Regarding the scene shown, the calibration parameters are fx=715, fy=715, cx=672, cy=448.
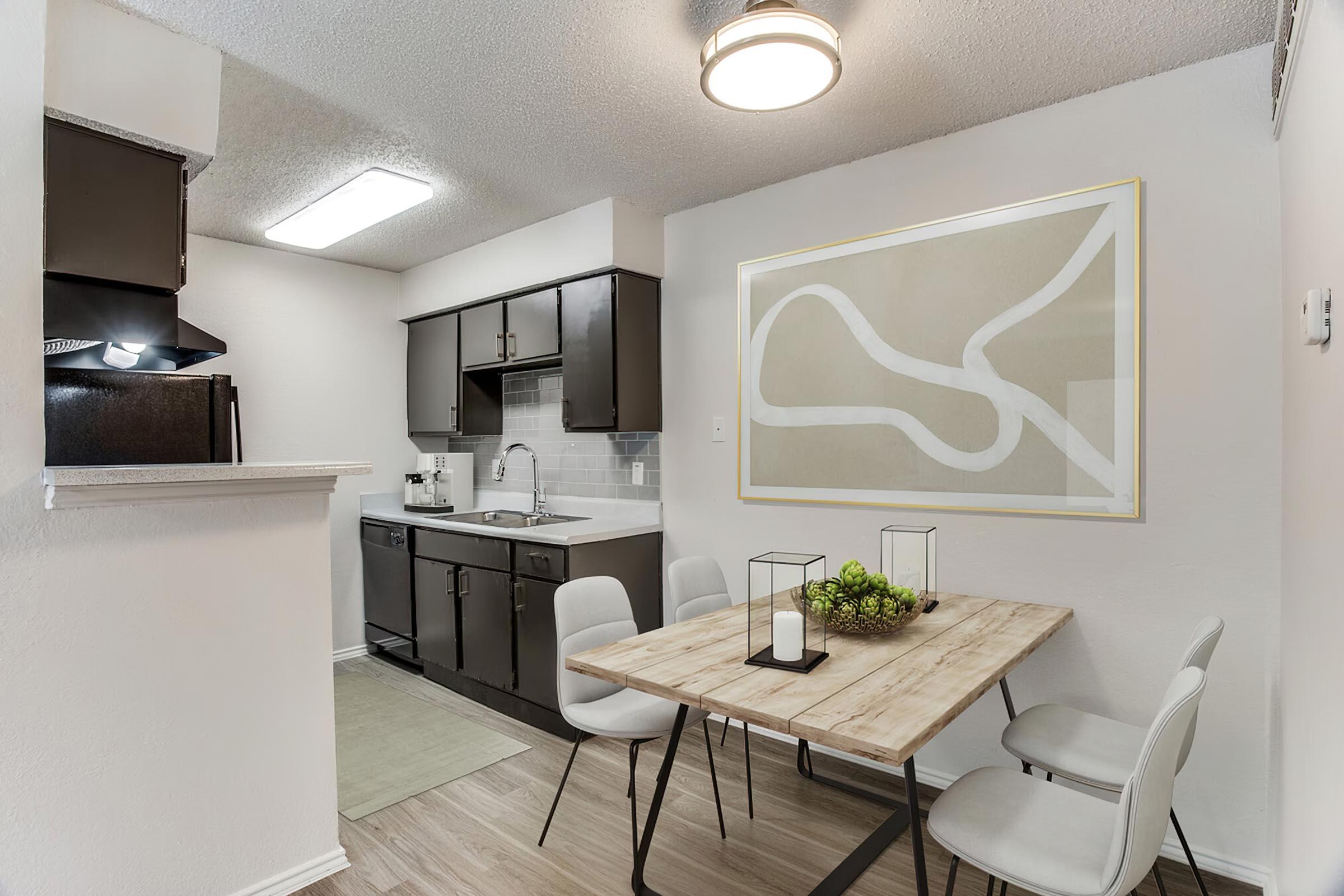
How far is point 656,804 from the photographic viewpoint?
1940 millimetres

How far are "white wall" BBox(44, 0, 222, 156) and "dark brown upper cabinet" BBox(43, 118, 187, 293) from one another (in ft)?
0.36

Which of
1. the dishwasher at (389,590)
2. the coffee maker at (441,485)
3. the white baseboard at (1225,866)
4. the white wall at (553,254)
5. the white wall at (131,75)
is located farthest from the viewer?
the coffee maker at (441,485)

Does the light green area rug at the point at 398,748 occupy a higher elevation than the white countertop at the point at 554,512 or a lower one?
lower

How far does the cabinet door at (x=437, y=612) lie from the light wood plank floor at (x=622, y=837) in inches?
38.8

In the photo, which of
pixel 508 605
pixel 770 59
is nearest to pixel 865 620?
pixel 770 59

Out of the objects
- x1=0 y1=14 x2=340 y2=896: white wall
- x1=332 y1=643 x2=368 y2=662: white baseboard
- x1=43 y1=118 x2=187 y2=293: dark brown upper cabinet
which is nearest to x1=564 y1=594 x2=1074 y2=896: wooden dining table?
x1=0 y1=14 x2=340 y2=896: white wall

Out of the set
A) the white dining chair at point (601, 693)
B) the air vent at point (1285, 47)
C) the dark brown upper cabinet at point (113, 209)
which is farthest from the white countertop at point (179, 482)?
the air vent at point (1285, 47)

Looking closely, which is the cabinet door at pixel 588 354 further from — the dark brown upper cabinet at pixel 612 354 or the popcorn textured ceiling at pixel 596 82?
the popcorn textured ceiling at pixel 596 82

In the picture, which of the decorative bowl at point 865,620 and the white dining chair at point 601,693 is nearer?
the decorative bowl at point 865,620

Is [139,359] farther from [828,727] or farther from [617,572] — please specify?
[828,727]

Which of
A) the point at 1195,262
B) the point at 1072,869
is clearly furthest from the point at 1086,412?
the point at 1072,869

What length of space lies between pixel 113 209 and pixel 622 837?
2432 millimetres

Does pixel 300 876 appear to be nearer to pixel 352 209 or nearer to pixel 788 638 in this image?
pixel 788 638

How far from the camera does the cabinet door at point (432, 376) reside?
14.8ft
